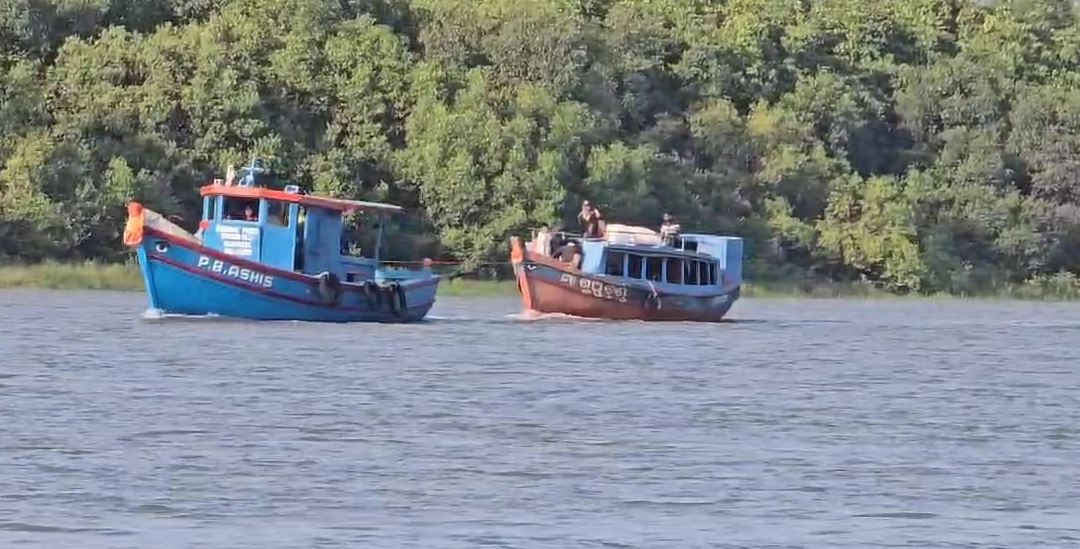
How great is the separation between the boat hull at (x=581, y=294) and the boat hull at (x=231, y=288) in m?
4.99

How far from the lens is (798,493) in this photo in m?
22.9

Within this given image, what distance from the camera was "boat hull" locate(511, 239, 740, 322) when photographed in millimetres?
53375

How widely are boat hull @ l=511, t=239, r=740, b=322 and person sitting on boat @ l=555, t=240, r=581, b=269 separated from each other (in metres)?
0.58

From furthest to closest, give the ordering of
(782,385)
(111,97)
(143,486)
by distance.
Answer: (111,97) < (782,385) < (143,486)

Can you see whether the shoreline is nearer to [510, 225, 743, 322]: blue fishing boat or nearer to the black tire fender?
[510, 225, 743, 322]: blue fishing boat

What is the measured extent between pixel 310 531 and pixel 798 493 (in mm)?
5187

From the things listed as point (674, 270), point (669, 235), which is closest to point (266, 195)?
point (674, 270)

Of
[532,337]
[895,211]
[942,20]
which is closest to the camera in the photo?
[532,337]

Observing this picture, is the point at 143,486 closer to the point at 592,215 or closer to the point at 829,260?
the point at 592,215

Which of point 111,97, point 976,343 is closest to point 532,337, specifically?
point 976,343

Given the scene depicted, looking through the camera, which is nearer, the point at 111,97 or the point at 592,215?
the point at 592,215

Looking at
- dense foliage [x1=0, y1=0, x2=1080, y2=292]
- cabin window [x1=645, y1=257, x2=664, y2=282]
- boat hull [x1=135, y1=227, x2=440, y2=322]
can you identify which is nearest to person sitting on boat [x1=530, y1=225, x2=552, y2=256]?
cabin window [x1=645, y1=257, x2=664, y2=282]

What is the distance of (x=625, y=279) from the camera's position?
2130 inches

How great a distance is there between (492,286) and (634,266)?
2425 centimetres
